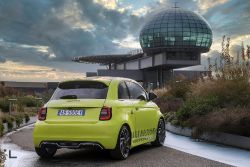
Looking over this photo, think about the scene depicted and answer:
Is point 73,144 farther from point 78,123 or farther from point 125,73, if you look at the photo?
point 125,73

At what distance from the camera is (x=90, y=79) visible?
11141 millimetres

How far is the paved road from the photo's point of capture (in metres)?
9.98

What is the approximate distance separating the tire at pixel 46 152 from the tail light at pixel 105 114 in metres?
1.42

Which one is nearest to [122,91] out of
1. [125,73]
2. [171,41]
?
[171,41]

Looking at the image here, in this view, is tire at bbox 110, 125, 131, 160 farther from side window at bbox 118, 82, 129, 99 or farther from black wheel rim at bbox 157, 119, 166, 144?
black wheel rim at bbox 157, 119, 166, 144

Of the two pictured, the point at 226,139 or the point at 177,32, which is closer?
the point at 226,139

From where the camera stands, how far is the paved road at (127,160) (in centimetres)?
998

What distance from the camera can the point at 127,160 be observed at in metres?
10.5

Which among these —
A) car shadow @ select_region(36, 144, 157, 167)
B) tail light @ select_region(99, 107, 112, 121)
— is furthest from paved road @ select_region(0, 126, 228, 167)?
tail light @ select_region(99, 107, 112, 121)

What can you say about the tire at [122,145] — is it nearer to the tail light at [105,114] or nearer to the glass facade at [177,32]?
the tail light at [105,114]

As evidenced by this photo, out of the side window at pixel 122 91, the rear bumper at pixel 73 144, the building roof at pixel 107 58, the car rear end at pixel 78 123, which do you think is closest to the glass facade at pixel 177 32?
the building roof at pixel 107 58

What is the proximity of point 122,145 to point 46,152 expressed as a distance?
1.67 meters

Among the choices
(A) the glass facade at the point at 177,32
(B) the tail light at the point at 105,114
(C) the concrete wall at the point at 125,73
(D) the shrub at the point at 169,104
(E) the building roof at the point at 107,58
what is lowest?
(D) the shrub at the point at 169,104

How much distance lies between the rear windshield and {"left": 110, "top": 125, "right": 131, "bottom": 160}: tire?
0.84 m
